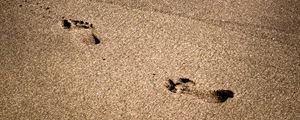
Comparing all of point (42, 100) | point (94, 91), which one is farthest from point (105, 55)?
point (42, 100)

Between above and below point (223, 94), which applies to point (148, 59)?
below

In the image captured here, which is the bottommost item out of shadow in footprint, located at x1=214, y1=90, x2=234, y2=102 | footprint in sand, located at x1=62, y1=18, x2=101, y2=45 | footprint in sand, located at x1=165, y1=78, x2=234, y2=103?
footprint in sand, located at x1=62, y1=18, x2=101, y2=45

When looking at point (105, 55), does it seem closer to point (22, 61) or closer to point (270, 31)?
point (22, 61)

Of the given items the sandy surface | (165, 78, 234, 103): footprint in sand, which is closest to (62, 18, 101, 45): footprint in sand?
the sandy surface

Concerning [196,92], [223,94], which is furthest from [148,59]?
[223,94]

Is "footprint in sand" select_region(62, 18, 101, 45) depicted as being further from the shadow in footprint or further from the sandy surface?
the shadow in footprint

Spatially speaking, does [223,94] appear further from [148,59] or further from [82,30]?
[82,30]

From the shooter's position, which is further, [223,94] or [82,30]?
[82,30]
